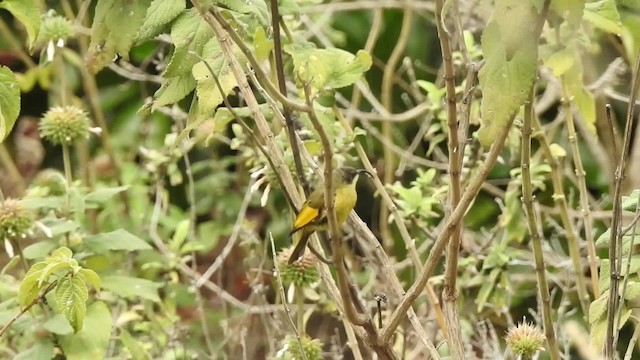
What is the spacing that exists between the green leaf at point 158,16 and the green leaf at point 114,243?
379mm

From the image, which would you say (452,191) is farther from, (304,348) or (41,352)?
(41,352)

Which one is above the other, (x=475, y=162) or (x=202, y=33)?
(x=202, y=33)

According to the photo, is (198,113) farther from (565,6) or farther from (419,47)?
(419,47)

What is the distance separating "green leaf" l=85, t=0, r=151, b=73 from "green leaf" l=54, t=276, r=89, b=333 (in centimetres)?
22

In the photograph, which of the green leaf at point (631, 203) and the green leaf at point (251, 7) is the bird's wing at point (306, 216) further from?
the green leaf at point (631, 203)

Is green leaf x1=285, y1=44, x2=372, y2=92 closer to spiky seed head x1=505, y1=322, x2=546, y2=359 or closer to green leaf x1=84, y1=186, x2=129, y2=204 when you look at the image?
spiky seed head x1=505, y1=322, x2=546, y2=359

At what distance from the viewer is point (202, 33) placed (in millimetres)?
799

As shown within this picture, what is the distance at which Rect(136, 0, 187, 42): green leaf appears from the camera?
2.59ft

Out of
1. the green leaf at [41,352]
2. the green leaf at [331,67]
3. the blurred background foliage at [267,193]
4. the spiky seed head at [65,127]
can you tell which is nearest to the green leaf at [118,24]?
the blurred background foliage at [267,193]

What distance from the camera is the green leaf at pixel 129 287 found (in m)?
1.11

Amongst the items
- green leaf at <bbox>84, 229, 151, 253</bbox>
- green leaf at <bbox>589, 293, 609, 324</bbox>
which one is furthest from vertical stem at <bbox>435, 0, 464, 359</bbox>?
green leaf at <bbox>84, 229, 151, 253</bbox>

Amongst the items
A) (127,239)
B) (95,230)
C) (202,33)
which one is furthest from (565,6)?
(95,230)

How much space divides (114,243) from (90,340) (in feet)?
0.47

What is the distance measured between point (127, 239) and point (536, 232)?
0.52 m
